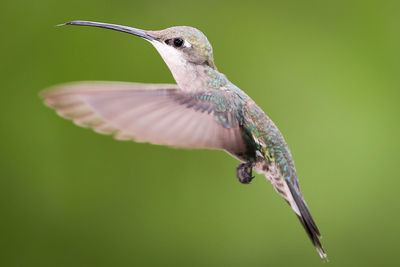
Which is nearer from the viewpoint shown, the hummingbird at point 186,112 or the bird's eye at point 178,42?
the hummingbird at point 186,112

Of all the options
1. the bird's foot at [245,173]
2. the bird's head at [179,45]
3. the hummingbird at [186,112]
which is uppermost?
the bird's head at [179,45]

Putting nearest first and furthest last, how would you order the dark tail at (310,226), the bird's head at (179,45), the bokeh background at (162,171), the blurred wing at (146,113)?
the blurred wing at (146,113)
the bird's head at (179,45)
the dark tail at (310,226)
the bokeh background at (162,171)

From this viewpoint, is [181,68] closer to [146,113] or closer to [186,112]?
[186,112]

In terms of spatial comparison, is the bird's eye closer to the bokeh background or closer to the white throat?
the white throat

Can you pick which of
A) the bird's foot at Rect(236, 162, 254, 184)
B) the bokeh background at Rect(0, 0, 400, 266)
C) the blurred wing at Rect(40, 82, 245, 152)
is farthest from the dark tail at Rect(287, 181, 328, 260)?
the bokeh background at Rect(0, 0, 400, 266)

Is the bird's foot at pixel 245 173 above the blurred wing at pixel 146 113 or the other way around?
the other way around

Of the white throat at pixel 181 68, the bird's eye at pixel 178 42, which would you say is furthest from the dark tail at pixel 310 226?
the bird's eye at pixel 178 42

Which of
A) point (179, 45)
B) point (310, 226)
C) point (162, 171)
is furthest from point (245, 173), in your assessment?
point (162, 171)

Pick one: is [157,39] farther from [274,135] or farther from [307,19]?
[307,19]

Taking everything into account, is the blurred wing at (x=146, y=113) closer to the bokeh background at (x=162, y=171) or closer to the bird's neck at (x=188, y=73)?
the bird's neck at (x=188, y=73)

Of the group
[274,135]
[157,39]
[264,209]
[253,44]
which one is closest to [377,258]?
[264,209]
